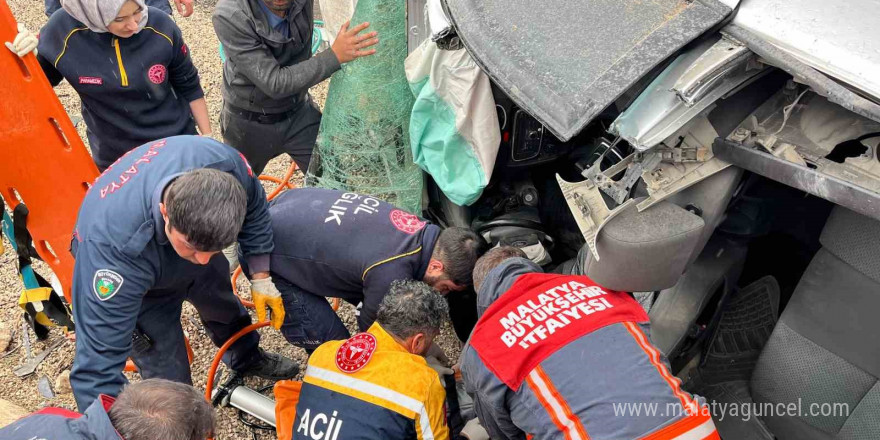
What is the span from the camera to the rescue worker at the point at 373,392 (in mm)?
2184

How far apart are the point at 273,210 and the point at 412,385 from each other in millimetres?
1167

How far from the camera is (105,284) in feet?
6.92

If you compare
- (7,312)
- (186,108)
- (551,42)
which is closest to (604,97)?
(551,42)

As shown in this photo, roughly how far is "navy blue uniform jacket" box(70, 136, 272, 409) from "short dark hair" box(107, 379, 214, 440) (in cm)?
41

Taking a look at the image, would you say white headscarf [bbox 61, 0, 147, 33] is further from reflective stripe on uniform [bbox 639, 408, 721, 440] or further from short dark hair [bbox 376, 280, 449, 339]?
reflective stripe on uniform [bbox 639, 408, 721, 440]

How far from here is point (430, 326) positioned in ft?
8.05

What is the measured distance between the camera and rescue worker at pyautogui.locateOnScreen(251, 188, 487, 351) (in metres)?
2.69

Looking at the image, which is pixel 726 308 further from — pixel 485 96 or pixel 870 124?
pixel 485 96

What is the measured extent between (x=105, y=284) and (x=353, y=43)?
5.59 ft

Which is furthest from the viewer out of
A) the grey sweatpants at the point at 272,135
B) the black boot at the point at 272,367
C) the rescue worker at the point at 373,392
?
the grey sweatpants at the point at 272,135

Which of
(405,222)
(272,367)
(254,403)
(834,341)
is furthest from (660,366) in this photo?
(272,367)

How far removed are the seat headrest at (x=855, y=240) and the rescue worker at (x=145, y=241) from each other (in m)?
1.85

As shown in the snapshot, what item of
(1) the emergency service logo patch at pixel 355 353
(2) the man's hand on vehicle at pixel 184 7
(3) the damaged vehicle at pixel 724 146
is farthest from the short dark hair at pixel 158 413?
(2) the man's hand on vehicle at pixel 184 7

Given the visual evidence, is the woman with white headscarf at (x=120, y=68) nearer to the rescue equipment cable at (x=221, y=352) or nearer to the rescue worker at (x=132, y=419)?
the rescue equipment cable at (x=221, y=352)
